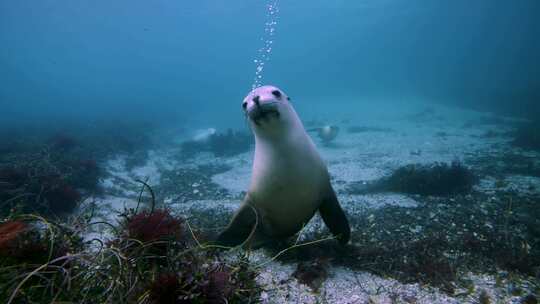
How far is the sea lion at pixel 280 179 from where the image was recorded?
2639 millimetres

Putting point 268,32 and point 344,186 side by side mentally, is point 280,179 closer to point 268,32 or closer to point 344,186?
point 344,186

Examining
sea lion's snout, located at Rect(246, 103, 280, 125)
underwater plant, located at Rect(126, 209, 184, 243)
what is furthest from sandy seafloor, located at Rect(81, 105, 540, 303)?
sea lion's snout, located at Rect(246, 103, 280, 125)

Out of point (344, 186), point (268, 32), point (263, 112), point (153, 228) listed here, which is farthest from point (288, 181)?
point (268, 32)

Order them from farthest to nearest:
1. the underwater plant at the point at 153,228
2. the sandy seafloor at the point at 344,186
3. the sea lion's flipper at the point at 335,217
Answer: the sea lion's flipper at the point at 335,217
the sandy seafloor at the point at 344,186
the underwater plant at the point at 153,228

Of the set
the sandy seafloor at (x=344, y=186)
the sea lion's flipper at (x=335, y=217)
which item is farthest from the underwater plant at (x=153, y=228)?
the sea lion's flipper at (x=335, y=217)

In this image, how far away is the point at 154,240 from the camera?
6.44 feet

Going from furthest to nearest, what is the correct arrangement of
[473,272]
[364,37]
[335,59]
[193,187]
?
[335,59] < [364,37] < [193,187] < [473,272]

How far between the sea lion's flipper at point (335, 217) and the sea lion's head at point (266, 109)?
3.19 ft

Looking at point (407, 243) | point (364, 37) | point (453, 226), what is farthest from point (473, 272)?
point (364, 37)

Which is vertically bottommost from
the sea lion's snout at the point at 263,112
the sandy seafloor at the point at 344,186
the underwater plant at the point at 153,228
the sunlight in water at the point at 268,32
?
the sandy seafloor at the point at 344,186

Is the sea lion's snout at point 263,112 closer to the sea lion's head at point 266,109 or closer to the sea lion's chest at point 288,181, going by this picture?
the sea lion's head at point 266,109

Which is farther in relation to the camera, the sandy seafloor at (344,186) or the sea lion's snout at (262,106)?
the sea lion's snout at (262,106)

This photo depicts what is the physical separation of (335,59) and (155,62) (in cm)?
8217

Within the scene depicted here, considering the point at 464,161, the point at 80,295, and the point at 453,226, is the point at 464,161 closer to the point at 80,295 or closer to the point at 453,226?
the point at 453,226
